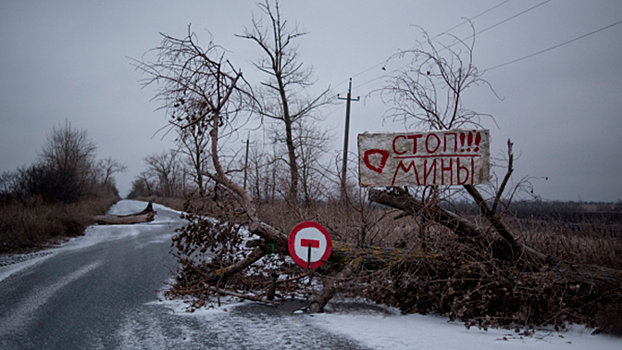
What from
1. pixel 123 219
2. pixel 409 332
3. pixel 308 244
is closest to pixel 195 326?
pixel 308 244

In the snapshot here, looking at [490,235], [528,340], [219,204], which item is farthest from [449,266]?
[219,204]

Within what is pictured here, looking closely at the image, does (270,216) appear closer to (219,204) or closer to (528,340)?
(219,204)

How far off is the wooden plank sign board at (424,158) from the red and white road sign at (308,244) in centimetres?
95

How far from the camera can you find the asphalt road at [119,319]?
4168mm

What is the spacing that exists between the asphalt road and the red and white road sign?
0.76m

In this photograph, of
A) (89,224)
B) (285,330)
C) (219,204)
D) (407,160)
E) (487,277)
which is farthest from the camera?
(89,224)

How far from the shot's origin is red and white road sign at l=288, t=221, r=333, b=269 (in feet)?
17.3

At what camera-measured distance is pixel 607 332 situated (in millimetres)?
4215

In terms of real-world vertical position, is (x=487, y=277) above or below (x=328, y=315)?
above

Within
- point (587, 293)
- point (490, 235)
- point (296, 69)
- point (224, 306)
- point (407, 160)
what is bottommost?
point (224, 306)

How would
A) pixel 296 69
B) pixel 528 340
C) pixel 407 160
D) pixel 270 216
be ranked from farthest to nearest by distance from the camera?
pixel 296 69
pixel 270 216
pixel 407 160
pixel 528 340

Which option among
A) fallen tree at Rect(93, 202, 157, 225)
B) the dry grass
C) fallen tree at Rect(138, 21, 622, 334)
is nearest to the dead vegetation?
fallen tree at Rect(138, 21, 622, 334)

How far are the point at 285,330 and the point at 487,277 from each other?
8.49 feet

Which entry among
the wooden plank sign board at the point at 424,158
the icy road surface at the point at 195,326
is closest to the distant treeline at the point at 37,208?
the icy road surface at the point at 195,326
